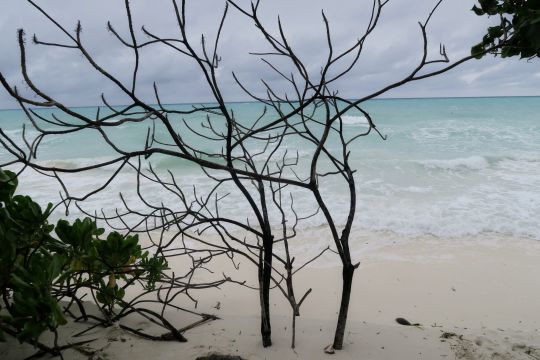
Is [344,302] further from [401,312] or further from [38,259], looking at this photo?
[401,312]

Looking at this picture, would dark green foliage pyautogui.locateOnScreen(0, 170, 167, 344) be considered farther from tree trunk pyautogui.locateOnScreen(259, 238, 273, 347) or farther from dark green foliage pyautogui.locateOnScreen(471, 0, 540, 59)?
dark green foliage pyautogui.locateOnScreen(471, 0, 540, 59)

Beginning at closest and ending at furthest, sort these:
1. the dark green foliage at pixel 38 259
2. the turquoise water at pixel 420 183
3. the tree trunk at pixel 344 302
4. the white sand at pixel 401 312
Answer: the dark green foliage at pixel 38 259 < the tree trunk at pixel 344 302 < the white sand at pixel 401 312 < the turquoise water at pixel 420 183

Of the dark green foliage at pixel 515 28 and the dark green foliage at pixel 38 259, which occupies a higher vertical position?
the dark green foliage at pixel 515 28

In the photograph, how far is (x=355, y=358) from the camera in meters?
2.03

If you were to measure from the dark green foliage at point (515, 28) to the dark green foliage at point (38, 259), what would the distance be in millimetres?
1641

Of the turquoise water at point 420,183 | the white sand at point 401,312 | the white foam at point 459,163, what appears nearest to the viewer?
the white sand at point 401,312

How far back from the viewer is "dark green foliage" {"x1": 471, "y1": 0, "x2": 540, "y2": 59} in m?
1.49

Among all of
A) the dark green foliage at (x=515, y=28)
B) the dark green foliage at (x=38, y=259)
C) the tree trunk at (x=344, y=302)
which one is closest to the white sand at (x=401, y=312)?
the tree trunk at (x=344, y=302)

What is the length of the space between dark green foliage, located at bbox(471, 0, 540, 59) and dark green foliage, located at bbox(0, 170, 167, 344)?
1.64 m

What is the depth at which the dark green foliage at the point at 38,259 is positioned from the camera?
4.82 ft

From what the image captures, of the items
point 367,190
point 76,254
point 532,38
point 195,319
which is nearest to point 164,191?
point 367,190

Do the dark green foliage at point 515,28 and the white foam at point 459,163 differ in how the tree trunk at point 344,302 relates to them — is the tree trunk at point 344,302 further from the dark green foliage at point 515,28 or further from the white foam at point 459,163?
the white foam at point 459,163

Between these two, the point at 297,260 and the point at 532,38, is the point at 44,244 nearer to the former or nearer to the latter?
the point at 532,38

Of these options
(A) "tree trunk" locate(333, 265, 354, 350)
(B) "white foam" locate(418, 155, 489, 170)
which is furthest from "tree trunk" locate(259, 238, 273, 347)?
(B) "white foam" locate(418, 155, 489, 170)
